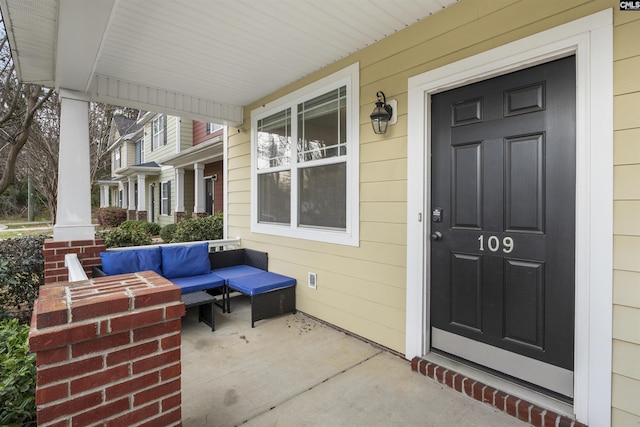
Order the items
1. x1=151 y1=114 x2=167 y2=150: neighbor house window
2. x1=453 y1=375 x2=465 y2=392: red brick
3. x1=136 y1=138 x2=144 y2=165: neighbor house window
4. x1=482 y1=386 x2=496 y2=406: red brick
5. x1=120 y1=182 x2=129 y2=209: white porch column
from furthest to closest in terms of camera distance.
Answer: x1=120 y1=182 x2=129 y2=209: white porch column < x1=136 y1=138 x2=144 y2=165: neighbor house window < x1=151 y1=114 x2=167 y2=150: neighbor house window < x1=453 y1=375 x2=465 y2=392: red brick < x1=482 y1=386 x2=496 y2=406: red brick

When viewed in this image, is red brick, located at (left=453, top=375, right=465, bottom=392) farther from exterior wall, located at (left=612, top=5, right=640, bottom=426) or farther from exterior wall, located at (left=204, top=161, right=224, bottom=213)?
exterior wall, located at (left=204, top=161, right=224, bottom=213)

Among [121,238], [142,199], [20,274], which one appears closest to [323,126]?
[20,274]

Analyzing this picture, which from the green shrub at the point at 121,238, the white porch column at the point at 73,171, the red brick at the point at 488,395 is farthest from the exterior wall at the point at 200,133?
the red brick at the point at 488,395

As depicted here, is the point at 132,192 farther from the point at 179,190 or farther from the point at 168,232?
the point at 168,232

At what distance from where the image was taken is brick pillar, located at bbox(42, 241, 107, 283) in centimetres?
336

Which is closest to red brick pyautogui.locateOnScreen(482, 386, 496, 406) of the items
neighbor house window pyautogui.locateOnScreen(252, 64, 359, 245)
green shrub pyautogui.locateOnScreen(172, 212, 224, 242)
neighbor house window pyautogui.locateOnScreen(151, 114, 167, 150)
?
neighbor house window pyautogui.locateOnScreen(252, 64, 359, 245)

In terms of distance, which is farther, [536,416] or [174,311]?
[536,416]

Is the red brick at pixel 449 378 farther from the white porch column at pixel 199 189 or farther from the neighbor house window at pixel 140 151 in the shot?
the neighbor house window at pixel 140 151

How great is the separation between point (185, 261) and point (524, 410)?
363cm

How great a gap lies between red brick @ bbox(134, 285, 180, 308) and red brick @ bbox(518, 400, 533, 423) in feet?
6.88

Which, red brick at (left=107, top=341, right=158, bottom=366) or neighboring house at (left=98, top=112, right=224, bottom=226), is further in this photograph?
neighboring house at (left=98, top=112, right=224, bottom=226)

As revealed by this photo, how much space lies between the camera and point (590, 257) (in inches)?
70.4

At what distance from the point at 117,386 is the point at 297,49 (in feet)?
9.90

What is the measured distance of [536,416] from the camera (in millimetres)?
1875
